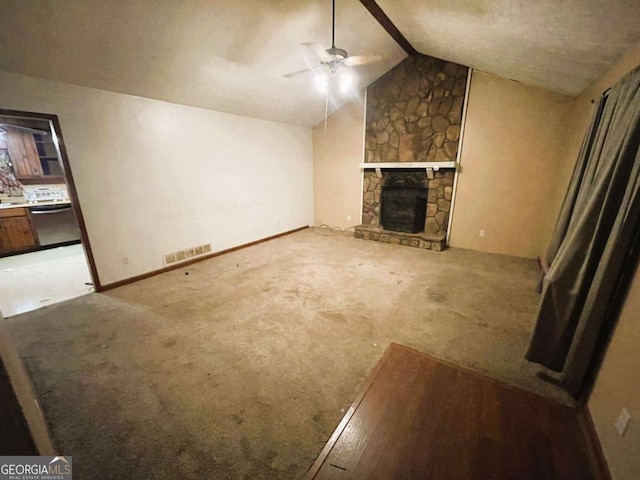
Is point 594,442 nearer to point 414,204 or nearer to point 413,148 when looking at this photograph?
point 414,204

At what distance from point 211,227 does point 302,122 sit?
2.73 metres

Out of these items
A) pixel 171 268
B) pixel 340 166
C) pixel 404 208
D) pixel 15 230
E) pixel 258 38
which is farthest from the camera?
pixel 340 166

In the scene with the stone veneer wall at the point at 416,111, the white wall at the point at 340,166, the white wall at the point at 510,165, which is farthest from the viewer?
the white wall at the point at 340,166

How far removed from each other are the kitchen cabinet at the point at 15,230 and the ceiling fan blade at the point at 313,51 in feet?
17.3

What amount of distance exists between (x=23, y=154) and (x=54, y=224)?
4.19ft

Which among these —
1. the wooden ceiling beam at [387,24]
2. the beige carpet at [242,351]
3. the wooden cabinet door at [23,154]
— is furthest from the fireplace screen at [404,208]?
the wooden cabinet door at [23,154]

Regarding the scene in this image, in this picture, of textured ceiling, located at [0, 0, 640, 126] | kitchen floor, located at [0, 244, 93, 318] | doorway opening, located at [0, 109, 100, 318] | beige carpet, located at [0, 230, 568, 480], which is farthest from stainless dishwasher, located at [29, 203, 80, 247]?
textured ceiling, located at [0, 0, 640, 126]

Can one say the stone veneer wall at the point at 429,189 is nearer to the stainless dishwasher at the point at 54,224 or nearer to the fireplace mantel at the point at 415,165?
the fireplace mantel at the point at 415,165

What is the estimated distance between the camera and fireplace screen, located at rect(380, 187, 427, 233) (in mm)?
4586

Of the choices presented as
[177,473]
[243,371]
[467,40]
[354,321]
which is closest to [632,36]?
[467,40]

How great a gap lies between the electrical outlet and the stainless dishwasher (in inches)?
260

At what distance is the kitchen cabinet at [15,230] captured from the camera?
4.27m

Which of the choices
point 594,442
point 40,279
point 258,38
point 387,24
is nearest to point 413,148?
point 387,24

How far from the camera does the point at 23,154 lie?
15.2 feet
